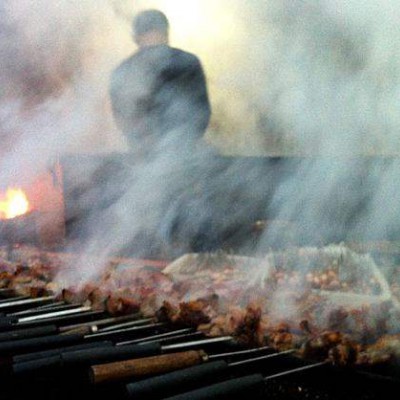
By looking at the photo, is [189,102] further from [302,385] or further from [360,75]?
[302,385]

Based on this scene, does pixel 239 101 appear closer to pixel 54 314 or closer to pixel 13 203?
pixel 13 203

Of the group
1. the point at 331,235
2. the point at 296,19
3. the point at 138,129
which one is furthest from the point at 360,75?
the point at 138,129

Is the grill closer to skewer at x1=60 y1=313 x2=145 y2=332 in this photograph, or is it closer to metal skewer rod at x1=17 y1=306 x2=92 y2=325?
skewer at x1=60 y1=313 x2=145 y2=332

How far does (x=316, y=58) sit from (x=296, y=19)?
452 mm

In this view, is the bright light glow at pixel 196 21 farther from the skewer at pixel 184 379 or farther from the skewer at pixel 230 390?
the skewer at pixel 230 390

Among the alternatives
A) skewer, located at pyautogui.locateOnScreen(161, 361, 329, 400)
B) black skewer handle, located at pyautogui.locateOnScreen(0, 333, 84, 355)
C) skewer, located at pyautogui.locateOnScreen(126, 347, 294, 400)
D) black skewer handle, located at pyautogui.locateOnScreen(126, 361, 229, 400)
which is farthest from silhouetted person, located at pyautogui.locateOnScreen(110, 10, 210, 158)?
skewer, located at pyautogui.locateOnScreen(161, 361, 329, 400)

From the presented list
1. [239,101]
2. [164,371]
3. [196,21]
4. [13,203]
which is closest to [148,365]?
[164,371]

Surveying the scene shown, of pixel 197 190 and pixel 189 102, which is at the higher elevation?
pixel 189 102

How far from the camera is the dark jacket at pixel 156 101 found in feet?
21.0

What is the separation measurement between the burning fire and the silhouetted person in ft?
8.44

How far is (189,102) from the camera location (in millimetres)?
6543

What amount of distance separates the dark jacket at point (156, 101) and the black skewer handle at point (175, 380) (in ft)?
15.8

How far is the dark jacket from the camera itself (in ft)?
21.0

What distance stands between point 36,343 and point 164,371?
588 millimetres
